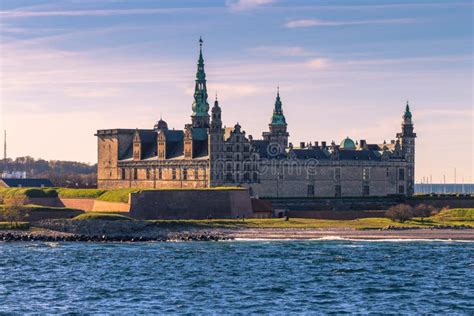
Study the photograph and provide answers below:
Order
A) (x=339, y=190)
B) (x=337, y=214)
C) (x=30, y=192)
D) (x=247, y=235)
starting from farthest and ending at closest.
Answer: (x=339, y=190) < (x=30, y=192) < (x=337, y=214) < (x=247, y=235)

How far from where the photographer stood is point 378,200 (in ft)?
511

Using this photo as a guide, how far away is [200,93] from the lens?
547ft

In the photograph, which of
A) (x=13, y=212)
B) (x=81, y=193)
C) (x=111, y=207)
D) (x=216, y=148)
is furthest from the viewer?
(x=216, y=148)

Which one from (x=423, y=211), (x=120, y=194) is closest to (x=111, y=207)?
(x=120, y=194)

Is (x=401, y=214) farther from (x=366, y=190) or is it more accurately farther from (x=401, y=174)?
(x=401, y=174)

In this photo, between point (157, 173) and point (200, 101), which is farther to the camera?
point (200, 101)

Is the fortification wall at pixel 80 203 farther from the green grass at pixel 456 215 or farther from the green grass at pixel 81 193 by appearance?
the green grass at pixel 456 215

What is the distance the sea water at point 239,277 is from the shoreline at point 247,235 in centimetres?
306

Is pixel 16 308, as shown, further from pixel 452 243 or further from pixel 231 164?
pixel 231 164

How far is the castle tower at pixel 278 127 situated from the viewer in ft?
575

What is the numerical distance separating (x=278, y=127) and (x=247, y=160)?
83.9 ft

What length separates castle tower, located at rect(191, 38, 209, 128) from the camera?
537 feet

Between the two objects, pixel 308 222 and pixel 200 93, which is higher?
pixel 200 93

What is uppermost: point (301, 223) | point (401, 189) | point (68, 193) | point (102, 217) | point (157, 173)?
point (157, 173)
